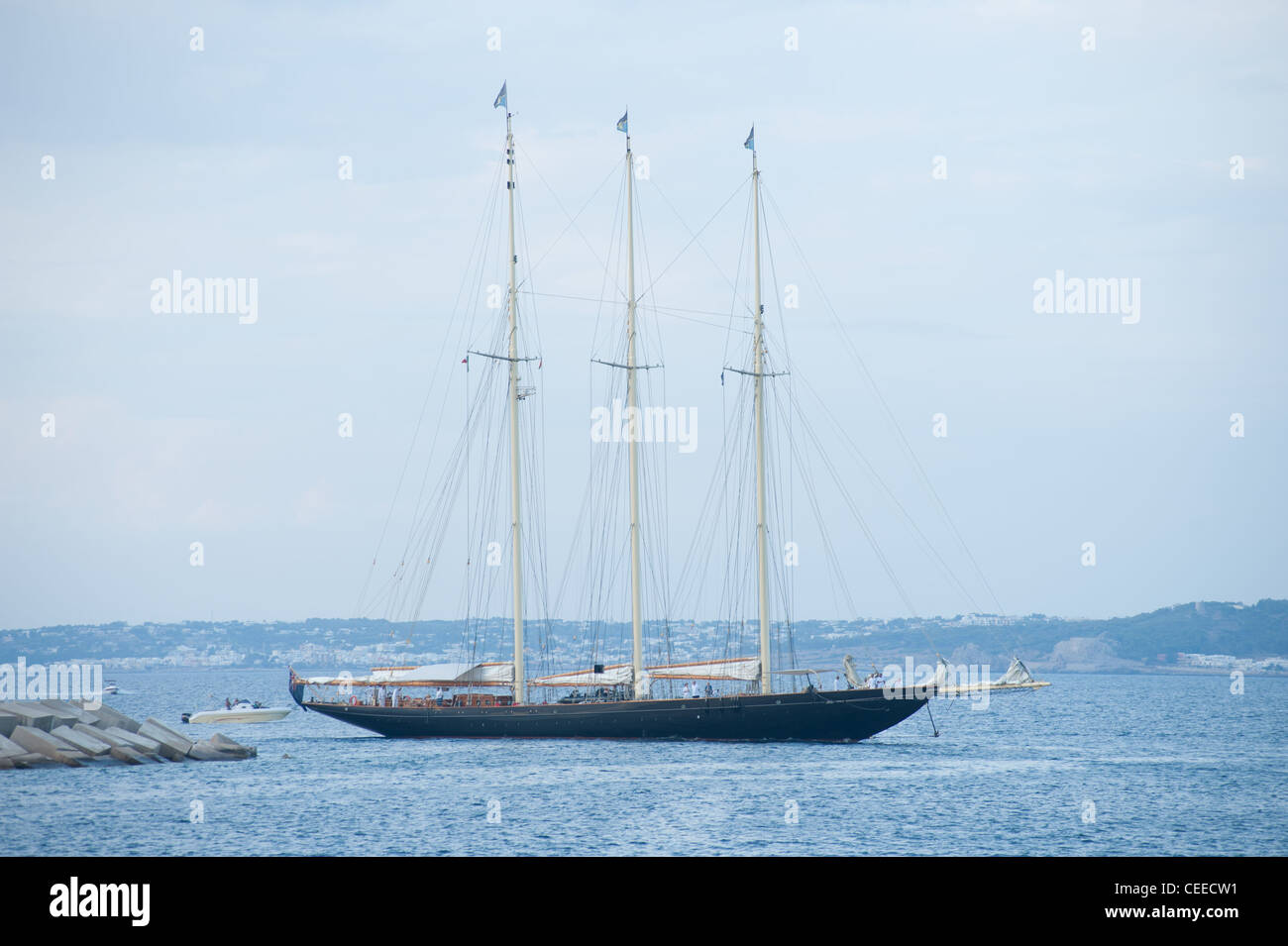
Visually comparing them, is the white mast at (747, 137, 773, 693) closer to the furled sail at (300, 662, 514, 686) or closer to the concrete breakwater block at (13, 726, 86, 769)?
the furled sail at (300, 662, 514, 686)

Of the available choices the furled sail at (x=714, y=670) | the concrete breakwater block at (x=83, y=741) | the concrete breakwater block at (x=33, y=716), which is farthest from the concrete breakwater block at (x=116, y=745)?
the furled sail at (x=714, y=670)

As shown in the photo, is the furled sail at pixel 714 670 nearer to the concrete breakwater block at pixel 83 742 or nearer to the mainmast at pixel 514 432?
the mainmast at pixel 514 432

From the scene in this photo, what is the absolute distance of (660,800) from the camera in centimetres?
5106

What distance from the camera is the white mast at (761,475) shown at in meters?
72.5

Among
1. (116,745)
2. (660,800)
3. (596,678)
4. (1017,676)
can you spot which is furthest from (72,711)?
(1017,676)

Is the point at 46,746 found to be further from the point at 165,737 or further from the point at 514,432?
the point at 514,432

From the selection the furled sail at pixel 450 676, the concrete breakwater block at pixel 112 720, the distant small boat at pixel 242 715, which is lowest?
the distant small boat at pixel 242 715

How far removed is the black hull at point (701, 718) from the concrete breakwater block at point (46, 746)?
2217 centimetres

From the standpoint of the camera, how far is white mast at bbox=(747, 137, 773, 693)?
72.5 m

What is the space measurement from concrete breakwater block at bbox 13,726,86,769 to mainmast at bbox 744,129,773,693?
35.7 m
